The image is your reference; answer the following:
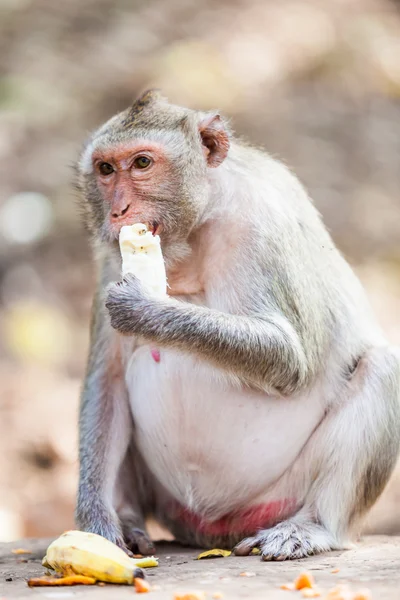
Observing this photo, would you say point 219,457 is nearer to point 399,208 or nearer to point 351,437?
point 351,437

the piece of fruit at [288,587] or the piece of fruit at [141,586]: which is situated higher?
the piece of fruit at [141,586]

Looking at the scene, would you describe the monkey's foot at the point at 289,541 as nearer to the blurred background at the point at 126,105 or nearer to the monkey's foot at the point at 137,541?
the monkey's foot at the point at 137,541

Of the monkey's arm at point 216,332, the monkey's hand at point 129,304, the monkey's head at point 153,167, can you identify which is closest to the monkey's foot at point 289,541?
the monkey's arm at point 216,332

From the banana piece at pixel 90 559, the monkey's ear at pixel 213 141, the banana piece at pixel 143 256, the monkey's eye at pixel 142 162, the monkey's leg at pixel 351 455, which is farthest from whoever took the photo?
the monkey's ear at pixel 213 141

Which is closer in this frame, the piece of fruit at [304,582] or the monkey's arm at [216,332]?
the piece of fruit at [304,582]

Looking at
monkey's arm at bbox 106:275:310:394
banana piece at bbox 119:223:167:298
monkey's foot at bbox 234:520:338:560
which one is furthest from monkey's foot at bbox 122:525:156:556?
banana piece at bbox 119:223:167:298

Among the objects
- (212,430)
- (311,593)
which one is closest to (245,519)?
(212,430)

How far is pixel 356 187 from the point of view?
15.0 meters

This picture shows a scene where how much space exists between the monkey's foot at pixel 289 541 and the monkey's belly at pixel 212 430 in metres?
0.36

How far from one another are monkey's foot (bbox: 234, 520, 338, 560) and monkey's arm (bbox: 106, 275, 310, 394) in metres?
0.86

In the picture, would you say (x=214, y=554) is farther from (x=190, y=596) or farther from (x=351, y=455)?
(x=190, y=596)

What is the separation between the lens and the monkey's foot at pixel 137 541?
6.46 m

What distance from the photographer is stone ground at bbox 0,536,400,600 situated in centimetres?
468

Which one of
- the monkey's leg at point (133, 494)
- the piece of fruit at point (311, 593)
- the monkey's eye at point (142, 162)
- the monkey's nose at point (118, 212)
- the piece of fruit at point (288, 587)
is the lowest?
the piece of fruit at point (311, 593)
